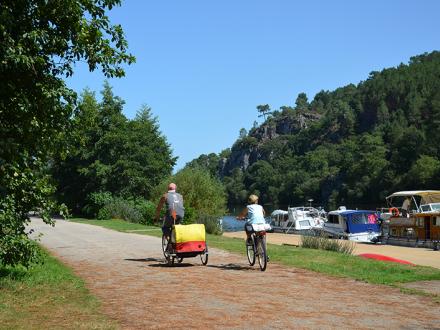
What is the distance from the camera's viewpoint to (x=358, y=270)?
482 inches

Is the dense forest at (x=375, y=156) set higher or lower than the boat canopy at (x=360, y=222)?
higher

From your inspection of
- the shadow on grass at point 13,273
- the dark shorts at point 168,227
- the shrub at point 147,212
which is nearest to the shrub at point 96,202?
the shrub at point 147,212

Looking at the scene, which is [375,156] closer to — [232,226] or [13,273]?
[232,226]

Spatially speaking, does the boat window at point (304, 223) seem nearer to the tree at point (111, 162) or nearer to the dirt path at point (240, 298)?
the tree at point (111, 162)

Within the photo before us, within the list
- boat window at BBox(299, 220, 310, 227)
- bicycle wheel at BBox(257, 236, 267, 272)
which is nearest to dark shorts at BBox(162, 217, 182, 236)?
bicycle wheel at BBox(257, 236, 267, 272)

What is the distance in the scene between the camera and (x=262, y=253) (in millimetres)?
12078

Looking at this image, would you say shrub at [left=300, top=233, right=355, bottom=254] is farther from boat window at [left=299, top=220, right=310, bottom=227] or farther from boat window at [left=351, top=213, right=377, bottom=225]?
boat window at [left=299, top=220, right=310, bottom=227]

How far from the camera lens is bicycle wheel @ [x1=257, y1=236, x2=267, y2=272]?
12.0 meters

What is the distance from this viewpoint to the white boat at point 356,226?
45.4 metres

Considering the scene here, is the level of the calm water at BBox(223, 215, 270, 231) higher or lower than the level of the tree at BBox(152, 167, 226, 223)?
lower

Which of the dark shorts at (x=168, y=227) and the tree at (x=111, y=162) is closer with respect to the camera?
the dark shorts at (x=168, y=227)

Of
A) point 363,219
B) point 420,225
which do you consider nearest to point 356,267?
point 420,225

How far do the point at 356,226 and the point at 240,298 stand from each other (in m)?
39.1

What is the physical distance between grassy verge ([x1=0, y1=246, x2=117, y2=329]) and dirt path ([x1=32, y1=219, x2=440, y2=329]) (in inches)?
11.8
